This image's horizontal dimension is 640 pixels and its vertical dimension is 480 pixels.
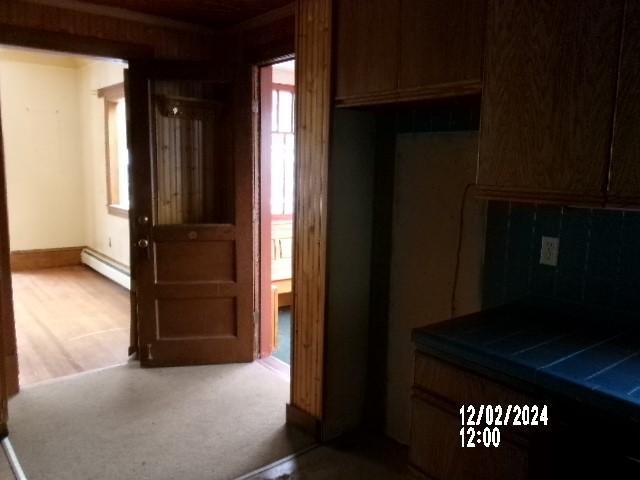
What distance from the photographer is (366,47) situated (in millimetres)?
2242

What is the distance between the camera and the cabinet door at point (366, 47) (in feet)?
6.95

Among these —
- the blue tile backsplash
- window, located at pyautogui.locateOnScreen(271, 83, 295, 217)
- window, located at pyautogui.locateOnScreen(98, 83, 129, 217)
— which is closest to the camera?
the blue tile backsplash

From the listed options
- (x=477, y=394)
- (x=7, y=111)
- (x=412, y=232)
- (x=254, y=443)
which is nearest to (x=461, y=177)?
(x=412, y=232)

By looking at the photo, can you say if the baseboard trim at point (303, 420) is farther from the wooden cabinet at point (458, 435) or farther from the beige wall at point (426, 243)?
the wooden cabinet at point (458, 435)

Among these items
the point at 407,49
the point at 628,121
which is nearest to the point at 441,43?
the point at 407,49

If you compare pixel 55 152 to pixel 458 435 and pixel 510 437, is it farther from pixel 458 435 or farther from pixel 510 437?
pixel 510 437

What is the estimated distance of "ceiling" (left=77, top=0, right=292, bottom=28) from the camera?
123 inches

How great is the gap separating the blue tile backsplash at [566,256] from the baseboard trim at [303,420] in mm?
1129

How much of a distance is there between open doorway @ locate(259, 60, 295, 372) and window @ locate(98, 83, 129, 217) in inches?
78.3

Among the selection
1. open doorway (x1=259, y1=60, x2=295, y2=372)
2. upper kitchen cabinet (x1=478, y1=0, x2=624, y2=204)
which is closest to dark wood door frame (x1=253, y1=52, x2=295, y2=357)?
open doorway (x1=259, y1=60, x2=295, y2=372)

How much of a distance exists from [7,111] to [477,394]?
274 inches

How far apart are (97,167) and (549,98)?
629 centimetres

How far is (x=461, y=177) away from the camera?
2.36m

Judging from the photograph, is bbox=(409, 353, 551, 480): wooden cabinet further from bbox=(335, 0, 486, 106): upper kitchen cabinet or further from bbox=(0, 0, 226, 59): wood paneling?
bbox=(0, 0, 226, 59): wood paneling
